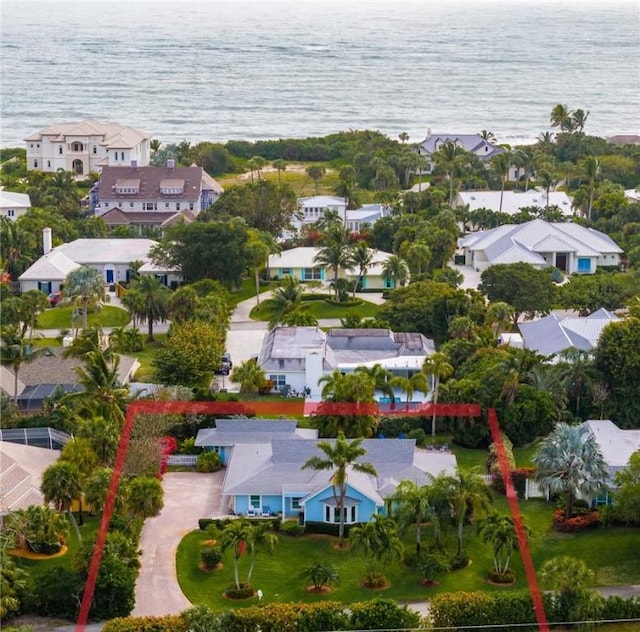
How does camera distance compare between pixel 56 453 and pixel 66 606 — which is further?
pixel 56 453

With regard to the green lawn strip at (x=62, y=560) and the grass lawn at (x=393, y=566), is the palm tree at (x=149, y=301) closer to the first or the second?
the green lawn strip at (x=62, y=560)

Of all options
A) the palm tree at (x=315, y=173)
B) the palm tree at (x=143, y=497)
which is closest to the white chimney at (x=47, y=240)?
the palm tree at (x=315, y=173)

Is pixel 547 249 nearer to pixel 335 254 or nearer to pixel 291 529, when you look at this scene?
pixel 335 254

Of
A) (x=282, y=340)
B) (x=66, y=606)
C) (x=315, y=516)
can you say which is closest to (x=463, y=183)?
(x=282, y=340)

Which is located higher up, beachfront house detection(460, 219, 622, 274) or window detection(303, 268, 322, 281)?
beachfront house detection(460, 219, 622, 274)

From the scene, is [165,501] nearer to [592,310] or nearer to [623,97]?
[592,310]

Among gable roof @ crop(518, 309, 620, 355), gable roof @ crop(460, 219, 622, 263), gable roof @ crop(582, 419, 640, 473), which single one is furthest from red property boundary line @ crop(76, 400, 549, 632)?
gable roof @ crop(460, 219, 622, 263)

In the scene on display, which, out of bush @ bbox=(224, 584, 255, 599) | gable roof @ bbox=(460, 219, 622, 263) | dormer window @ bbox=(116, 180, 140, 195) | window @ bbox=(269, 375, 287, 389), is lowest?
dormer window @ bbox=(116, 180, 140, 195)

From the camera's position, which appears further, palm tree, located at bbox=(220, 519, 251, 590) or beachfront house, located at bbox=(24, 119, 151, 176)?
beachfront house, located at bbox=(24, 119, 151, 176)

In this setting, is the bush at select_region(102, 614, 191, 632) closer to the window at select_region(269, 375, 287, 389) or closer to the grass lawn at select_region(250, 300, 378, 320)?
the window at select_region(269, 375, 287, 389)
